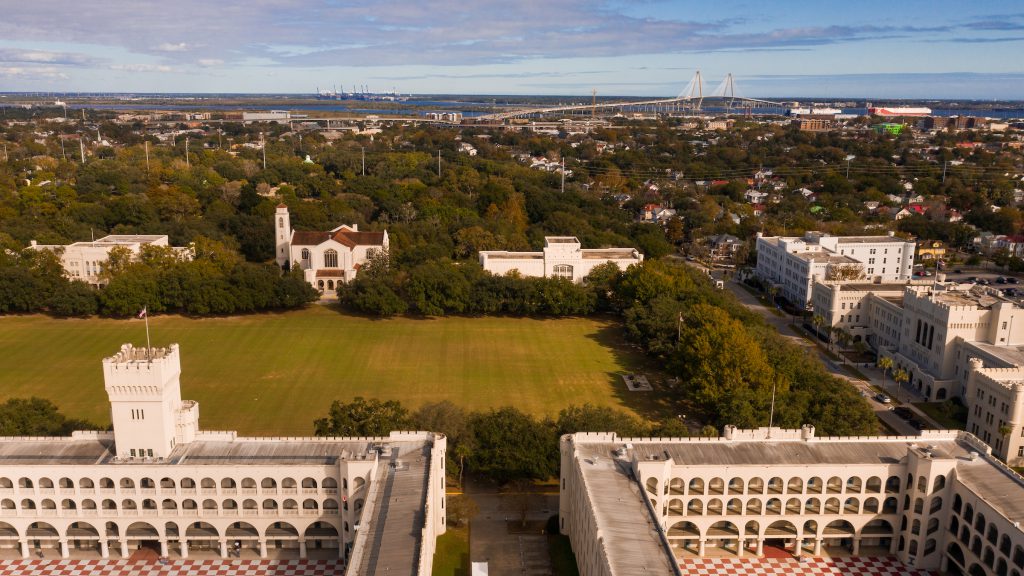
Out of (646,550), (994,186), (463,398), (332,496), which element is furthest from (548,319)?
(994,186)

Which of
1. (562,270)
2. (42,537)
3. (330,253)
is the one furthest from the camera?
(330,253)

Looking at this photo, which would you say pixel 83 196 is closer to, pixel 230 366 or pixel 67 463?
pixel 230 366

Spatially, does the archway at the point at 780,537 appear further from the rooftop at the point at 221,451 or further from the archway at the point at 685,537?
the rooftop at the point at 221,451

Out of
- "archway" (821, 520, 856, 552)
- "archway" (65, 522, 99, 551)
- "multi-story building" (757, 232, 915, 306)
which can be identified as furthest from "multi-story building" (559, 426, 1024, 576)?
"multi-story building" (757, 232, 915, 306)

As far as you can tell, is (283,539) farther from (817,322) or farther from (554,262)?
(817,322)

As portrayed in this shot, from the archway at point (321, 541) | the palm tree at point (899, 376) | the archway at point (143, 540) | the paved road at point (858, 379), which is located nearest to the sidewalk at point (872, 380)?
the paved road at point (858, 379)

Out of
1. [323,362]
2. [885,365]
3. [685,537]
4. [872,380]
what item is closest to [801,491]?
[685,537]

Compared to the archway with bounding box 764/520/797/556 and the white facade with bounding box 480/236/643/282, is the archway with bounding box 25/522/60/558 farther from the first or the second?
the white facade with bounding box 480/236/643/282
